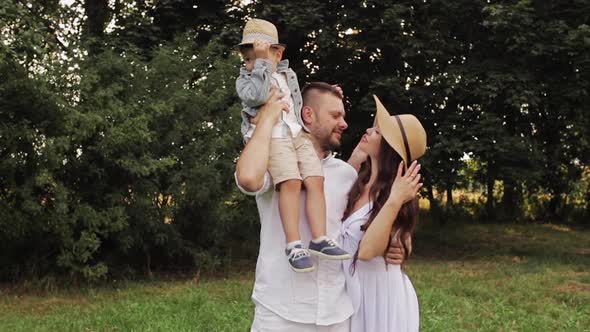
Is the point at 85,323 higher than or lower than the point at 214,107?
lower

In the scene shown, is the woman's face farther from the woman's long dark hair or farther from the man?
the man

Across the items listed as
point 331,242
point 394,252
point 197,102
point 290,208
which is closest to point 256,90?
point 290,208

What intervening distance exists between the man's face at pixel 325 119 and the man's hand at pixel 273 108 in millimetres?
163

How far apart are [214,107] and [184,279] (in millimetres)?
2406

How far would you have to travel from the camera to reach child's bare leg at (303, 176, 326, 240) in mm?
2467

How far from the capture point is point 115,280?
9.03 metres

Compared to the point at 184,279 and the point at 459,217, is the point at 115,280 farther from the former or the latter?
the point at 459,217

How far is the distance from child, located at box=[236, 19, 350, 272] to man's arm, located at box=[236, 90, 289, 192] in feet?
0.19

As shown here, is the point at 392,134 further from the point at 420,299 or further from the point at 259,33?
the point at 420,299

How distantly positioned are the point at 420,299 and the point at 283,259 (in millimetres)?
5476

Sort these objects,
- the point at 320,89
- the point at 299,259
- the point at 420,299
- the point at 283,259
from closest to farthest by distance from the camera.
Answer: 1. the point at 299,259
2. the point at 283,259
3. the point at 320,89
4. the point at 420,299

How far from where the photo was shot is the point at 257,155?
91.7 inches

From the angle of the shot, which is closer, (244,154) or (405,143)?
(244,154)

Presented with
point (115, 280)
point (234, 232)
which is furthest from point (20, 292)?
point (234, 232)
